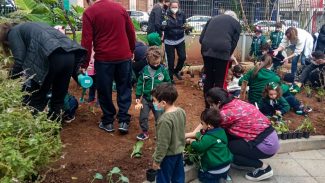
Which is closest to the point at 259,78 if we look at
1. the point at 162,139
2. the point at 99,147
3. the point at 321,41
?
the point at 99,147

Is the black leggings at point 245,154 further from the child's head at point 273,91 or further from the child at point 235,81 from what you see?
the child at point 235,81

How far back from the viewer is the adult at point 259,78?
6.54 meters

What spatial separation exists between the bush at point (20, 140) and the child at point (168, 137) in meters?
0.93

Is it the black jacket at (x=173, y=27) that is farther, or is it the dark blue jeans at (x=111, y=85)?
the black jacket at (x=173, y=27)

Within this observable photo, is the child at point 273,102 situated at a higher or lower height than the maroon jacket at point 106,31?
lower

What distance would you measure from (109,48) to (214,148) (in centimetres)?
181

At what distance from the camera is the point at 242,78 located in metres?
6.78

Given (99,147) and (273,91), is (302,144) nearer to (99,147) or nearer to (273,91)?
(273,91)

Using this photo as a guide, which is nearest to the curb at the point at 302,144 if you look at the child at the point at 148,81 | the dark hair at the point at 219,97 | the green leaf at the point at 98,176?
the dark hair at the point at 219,97

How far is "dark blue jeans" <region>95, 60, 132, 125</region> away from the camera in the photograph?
5102mm

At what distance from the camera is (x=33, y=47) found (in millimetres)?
4555

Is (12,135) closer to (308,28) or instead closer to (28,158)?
(28,158)

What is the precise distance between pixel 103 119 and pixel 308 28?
9576 mm

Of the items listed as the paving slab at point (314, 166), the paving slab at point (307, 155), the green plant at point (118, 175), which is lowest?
the paving slab at point (314, 166)
